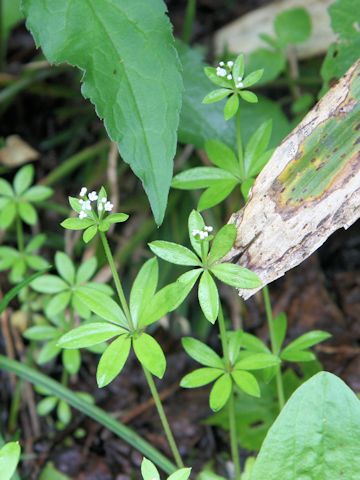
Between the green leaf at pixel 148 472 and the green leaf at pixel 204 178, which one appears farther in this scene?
the green leaf at pixel 204 178

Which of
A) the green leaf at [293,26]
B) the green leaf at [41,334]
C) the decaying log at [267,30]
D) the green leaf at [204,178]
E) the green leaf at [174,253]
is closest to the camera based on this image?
the green leaf at [174,253]

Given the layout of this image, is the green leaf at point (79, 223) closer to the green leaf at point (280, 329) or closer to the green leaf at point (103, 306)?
the green leaf at point (103, 306)

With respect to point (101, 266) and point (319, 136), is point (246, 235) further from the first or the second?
point (101, 266)

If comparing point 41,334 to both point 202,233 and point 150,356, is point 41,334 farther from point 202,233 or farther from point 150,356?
point 202,233

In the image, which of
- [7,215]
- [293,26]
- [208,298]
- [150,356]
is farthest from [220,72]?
[293,26]

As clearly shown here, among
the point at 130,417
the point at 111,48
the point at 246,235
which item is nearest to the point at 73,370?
the point at 130,417

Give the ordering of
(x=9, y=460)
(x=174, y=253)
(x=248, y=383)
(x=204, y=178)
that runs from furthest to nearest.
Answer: (x=204, y=178) < (x=248, y=383) < (x=174, y=253) < (x=9, y=460)

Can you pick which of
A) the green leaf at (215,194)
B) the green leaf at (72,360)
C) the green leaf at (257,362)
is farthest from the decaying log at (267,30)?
the green leaf at (257,362)
